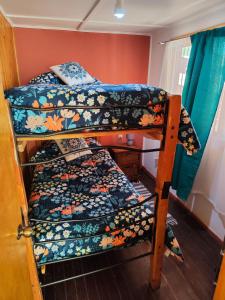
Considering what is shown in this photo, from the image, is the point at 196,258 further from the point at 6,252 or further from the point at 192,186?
the point at 6,252

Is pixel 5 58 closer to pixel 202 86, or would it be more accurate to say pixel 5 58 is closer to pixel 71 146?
pixel 71 146

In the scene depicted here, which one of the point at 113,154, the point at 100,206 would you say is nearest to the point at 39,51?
the point at 113,154

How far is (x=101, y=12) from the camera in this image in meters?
2.15

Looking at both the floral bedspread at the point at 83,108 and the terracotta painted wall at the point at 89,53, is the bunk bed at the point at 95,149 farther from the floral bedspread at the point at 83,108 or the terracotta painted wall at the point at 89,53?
the terracotta painted wall at the point at 89,53

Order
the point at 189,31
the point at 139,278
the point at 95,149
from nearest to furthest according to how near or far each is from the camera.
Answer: the point at 95,149 → the point at 139,278 → the point at 189,31

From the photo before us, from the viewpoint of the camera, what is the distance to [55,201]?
1.84 m

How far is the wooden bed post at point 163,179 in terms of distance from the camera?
1.35 metres

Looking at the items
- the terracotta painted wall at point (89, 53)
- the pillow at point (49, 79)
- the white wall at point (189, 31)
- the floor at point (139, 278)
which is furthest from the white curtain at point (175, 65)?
the floor at point (139, 278)

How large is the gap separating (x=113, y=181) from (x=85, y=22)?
1.92 metres

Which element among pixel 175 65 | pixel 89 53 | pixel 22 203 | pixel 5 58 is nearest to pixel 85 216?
pixel 22 203

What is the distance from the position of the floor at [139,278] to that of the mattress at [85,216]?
414 millimetres

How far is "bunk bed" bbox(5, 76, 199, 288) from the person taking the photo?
118 cm

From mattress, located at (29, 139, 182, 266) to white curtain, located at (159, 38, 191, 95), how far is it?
5.01ft

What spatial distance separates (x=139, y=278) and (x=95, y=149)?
1394 millimetres
